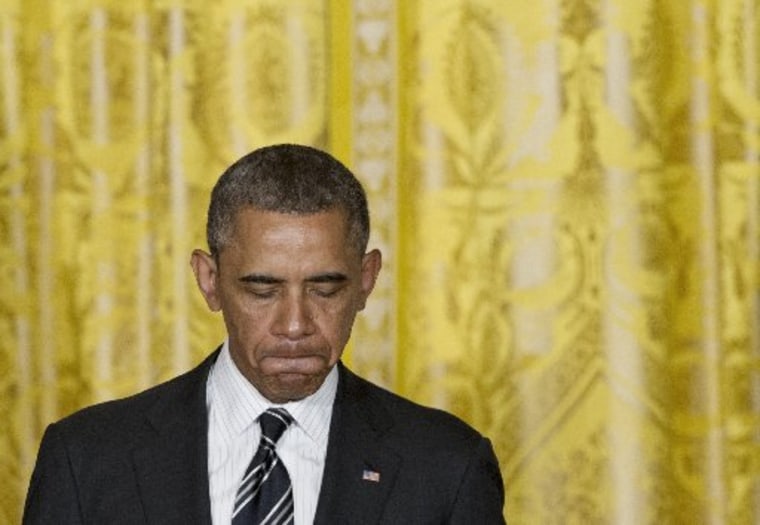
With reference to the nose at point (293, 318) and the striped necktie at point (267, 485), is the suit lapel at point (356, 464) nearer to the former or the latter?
the striped necktie at point (267, 485)

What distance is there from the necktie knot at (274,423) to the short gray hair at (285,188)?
206mm

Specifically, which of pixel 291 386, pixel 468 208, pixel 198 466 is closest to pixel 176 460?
pixel 198 466

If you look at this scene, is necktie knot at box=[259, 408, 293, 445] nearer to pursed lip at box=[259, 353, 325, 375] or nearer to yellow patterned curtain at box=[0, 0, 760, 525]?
pursed lip at box=[259, 353, 325, 375]

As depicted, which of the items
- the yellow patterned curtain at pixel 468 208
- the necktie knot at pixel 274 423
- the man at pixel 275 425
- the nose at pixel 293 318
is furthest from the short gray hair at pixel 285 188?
the yellow patterned curtain at pixel 468 208

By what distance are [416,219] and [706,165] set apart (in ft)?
1.53

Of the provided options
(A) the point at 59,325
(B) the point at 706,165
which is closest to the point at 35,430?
(A) the point at 59,325

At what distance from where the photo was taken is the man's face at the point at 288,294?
1.71 m

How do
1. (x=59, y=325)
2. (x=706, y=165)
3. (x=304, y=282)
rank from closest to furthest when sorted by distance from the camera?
1. (x=304, y=282)
2. (x=706, y=165)
3. (x=59, y=325)

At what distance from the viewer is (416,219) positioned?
2.38 meters

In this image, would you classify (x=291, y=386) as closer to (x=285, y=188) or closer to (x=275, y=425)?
(x=275, y=425)

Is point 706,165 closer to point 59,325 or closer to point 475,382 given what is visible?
point 475,382

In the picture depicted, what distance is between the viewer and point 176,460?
5.77 ft

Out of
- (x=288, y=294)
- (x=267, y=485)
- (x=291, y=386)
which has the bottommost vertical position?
(x=267, y=485)

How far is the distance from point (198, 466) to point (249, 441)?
0.07 m
